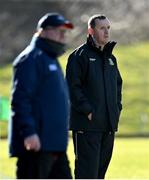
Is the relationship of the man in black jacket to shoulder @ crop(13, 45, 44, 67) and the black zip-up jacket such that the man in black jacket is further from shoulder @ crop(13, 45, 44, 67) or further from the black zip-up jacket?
shoulder @ crop(13, 45, 44, 67)

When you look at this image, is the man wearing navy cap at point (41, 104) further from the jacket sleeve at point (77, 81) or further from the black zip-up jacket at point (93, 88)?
the black zip-up jacket at point (93, 88)

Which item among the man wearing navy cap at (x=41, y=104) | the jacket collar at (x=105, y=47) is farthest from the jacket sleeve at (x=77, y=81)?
the man wearing navy cap at (x=41, y=104)

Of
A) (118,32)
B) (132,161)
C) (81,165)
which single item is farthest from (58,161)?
(118,32)

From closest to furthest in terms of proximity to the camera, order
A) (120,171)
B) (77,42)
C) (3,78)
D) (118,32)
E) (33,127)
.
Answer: (33,127), (120,171), (3,78), (77,42), (118,32)

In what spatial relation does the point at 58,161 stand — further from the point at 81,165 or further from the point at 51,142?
the point at 81,165

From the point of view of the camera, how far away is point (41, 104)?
288 inches

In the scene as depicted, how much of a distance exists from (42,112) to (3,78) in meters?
27.7

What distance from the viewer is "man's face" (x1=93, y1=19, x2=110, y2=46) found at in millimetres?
9688

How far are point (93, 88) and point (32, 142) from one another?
8.88ft

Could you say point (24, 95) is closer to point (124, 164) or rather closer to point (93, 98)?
point (93, 98)

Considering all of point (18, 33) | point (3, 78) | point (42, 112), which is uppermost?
point (18, 33)

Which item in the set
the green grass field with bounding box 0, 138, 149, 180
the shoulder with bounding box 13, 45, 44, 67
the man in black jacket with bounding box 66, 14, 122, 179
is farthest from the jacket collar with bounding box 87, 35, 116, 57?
the green grass field with bounding box 0, 138, 149, 180

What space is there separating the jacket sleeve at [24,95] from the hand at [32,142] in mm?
39

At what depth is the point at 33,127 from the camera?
716 centimetres
